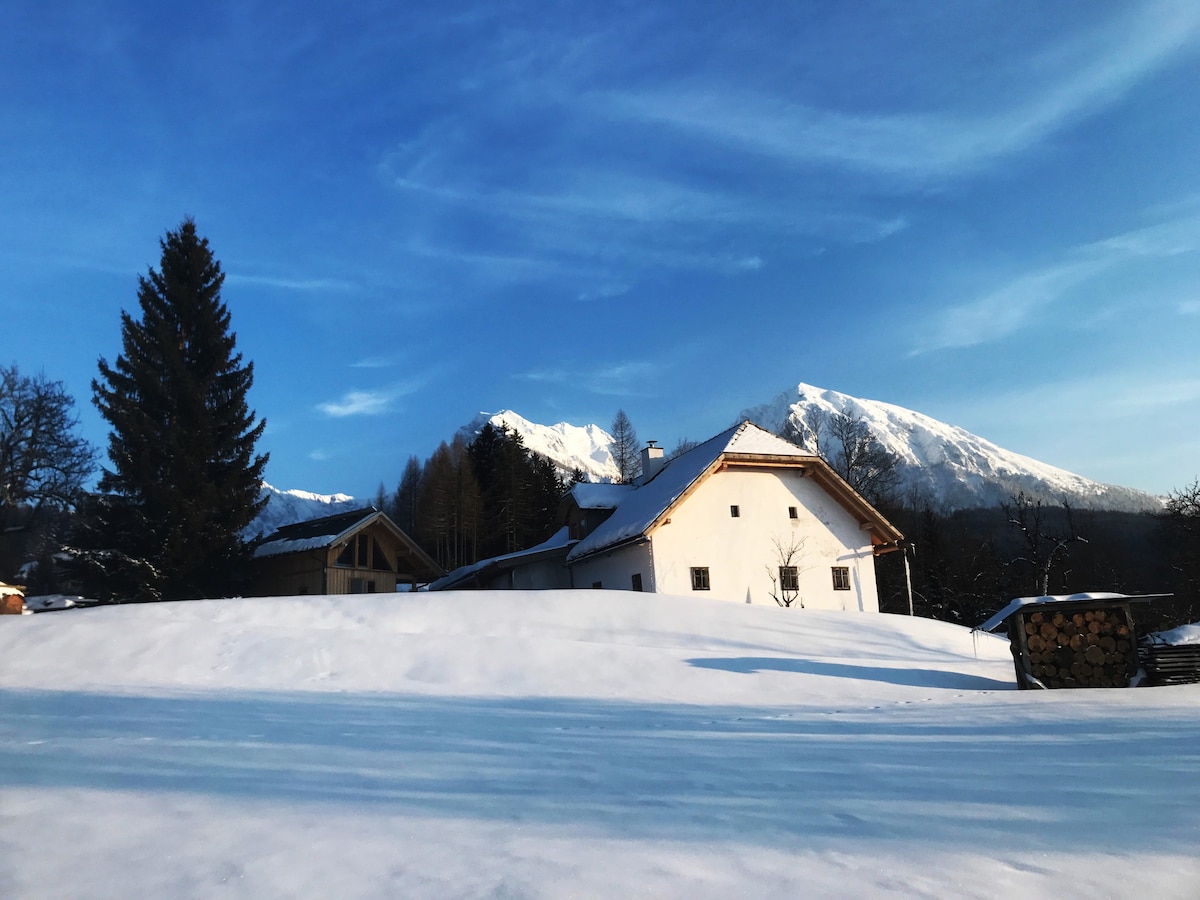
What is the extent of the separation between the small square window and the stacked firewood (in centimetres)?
1368

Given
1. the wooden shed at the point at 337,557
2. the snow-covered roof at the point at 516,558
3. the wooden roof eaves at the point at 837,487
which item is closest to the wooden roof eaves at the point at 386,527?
the wooden shed at the point at 337,557

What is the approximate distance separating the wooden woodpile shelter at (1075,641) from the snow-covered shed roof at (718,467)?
42.2 ft

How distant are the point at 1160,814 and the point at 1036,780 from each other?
94 centimetres

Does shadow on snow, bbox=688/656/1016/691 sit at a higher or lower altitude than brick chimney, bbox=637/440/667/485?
lower

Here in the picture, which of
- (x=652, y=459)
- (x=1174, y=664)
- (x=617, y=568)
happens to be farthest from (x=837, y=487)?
(x=1174, y=664)

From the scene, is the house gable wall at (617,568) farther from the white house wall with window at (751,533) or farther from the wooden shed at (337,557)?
the wooden shed at (337,557)

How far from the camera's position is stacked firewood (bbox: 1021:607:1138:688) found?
41.4 ft

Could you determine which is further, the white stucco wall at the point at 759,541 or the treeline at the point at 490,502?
the treeline at the point at 490,502

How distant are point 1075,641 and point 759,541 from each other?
46.3ft

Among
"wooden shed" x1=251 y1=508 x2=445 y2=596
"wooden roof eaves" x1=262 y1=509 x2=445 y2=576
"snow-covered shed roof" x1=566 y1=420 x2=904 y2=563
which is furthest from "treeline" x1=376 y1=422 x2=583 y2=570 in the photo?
"snow-covered shed roof" x1=566 y1=420 x2=904 y2=563

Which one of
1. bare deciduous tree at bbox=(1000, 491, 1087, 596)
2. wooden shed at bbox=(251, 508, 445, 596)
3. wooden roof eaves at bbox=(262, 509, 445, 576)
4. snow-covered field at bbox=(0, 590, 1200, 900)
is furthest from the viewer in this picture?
bare deciduous tree at bbox=(1000, 491, 1087, 596)

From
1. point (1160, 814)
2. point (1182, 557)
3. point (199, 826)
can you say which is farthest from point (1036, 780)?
point (1182, 557)

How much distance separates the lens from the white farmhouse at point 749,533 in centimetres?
2552

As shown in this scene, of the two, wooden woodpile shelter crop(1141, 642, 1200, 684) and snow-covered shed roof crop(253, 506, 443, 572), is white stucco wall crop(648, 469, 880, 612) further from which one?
wooden woodpile shelter crop(1141, 642, 1200, 684)
